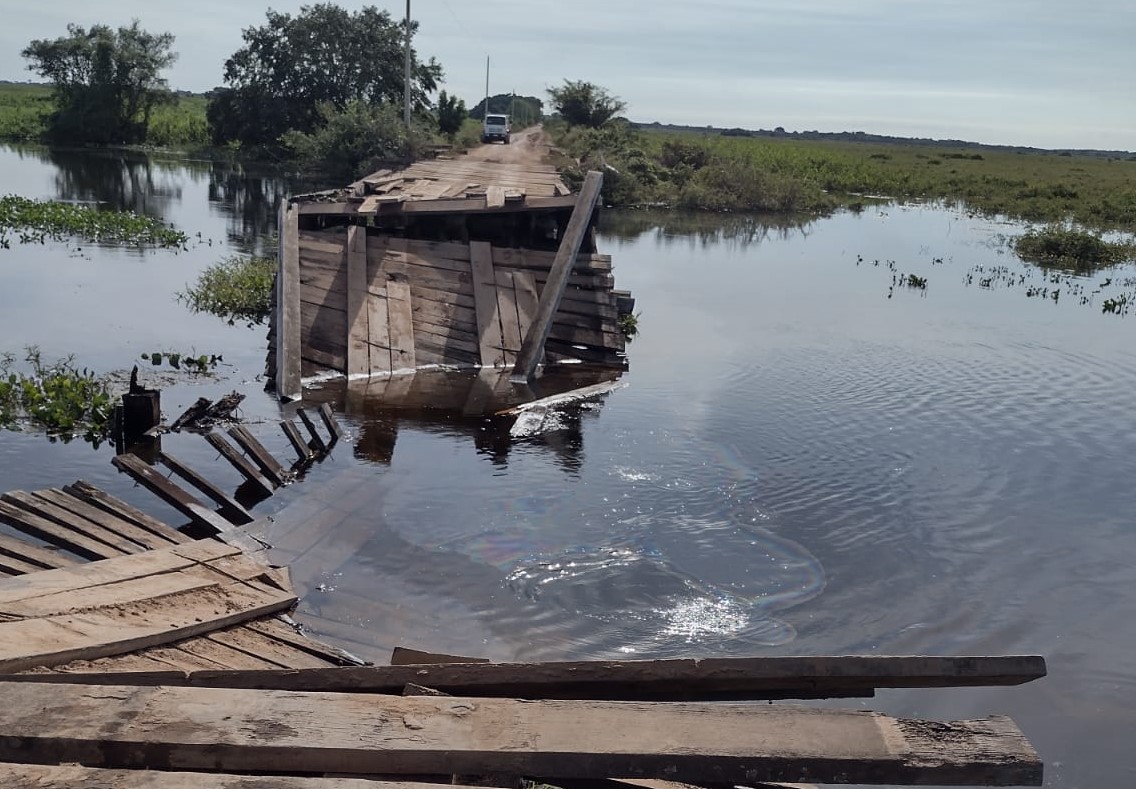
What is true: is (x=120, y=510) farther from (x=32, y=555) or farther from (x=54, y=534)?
(x=32, y=555)

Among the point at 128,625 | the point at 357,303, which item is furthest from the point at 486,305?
the point at 128,625

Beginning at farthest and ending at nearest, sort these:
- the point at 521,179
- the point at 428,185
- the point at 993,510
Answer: the point at 521,179
the point at 428,185
the point at 993,510

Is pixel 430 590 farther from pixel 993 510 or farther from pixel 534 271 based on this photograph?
pixel 534 271

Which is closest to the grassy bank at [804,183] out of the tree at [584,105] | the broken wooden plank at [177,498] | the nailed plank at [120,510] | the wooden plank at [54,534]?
the tree at [584,105]

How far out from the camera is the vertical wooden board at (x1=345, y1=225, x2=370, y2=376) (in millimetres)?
13547

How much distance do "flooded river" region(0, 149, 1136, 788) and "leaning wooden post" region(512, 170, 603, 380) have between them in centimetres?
133

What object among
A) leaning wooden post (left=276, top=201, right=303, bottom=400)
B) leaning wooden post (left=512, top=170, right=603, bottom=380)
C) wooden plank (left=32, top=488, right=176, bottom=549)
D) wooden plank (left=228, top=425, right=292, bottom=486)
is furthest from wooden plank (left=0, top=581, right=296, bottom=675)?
leaning wooden post (left=512, top=170, right=603, bottom=380)

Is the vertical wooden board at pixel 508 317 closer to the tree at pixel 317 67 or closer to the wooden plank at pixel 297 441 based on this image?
the wooden plank at pixel 297 441

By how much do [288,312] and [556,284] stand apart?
4048 mm

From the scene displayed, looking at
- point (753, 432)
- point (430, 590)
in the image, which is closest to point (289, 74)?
point (753, 432)

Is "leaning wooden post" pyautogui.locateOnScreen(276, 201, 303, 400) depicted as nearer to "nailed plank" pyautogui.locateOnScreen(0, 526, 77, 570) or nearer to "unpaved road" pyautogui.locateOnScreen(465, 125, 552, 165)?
"nailed plank" pyautogui.locateOnScreen(0, 526, 77, 570)

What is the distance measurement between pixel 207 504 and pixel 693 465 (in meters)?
4.95

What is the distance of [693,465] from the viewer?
36.9ft

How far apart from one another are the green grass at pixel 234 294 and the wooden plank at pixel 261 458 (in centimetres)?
676
